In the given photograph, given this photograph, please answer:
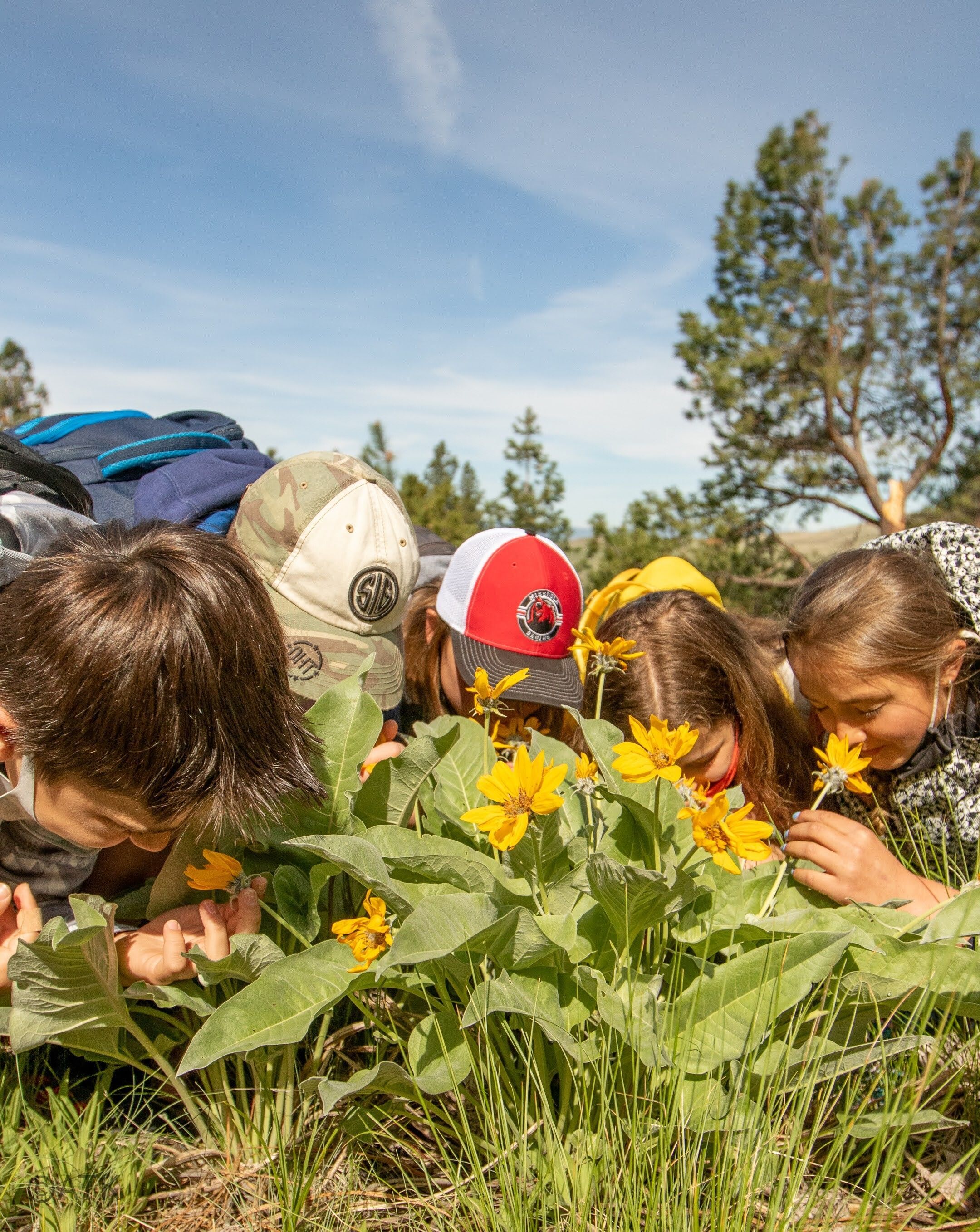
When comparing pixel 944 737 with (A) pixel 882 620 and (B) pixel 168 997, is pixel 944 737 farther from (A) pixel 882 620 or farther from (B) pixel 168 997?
(B) pixel 168 997

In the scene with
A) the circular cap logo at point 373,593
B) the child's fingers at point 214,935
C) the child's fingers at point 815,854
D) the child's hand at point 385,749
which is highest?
the circular cap logo at point 373,593

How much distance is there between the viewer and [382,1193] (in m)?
1.17

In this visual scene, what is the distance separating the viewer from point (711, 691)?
80.5 inches

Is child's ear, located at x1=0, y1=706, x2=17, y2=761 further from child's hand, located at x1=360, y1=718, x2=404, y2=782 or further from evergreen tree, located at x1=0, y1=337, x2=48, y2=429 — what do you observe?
evergreen tree, located at x1=0, y1=337, x2=48, y2=429

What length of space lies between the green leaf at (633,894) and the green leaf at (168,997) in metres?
0.49

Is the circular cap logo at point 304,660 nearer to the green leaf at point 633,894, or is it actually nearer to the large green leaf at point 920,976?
the green leaf at point 633,894

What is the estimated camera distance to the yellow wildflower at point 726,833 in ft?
3.35

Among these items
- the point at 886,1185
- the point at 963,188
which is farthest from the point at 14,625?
the point at 963,188

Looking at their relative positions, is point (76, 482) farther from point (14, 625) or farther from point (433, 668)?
point (433, 668)

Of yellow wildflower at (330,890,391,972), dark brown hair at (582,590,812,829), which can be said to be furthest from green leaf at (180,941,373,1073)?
dark brown hair at (582,590,812,829)

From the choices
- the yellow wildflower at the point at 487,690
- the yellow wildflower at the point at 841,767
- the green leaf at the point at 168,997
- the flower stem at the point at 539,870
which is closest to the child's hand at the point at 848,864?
the yellow wildflower at the point at 841,767

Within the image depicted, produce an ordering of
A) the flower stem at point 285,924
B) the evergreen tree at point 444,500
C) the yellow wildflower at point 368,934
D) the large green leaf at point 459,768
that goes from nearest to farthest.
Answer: the yellow wildflower at point 368,934 → the flower stem at point 285,924 → the large green leaf at point 459,768 → the evergreen tree at point 444,500

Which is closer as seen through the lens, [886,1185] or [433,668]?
[886,1185]

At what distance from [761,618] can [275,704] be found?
210 centimetres
